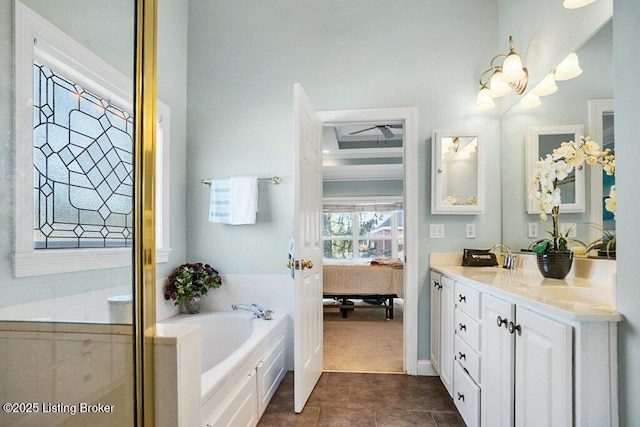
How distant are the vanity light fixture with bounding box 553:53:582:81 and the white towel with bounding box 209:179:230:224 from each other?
7.48ft

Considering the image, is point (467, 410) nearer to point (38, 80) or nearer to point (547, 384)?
point (547, 384)

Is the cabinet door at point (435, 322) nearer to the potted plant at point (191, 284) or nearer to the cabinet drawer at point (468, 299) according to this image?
the cabinet drawer at point (468, 299)

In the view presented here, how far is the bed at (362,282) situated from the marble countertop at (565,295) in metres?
2.68

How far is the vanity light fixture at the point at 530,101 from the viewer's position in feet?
6.87

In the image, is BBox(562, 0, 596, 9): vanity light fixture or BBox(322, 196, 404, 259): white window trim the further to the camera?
BBox(322, 196, 404, 259): white window trim


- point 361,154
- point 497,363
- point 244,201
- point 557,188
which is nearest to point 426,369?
point 497,363

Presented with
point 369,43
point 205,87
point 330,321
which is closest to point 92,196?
point 205,87

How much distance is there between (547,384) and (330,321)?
341 centimetres

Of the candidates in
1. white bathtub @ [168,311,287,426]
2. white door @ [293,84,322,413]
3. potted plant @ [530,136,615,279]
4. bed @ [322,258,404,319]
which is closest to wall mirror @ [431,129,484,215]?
potted plant @ [530,136,615,279]

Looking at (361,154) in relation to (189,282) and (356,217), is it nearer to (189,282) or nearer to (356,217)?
(356,217)

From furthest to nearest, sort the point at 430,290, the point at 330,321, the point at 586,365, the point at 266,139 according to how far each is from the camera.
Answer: the point at 330,321
the point at 266,139
the point at 430,290
the point at 586,365

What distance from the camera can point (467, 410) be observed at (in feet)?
5.78

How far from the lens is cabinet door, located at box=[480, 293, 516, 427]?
132 centimetres

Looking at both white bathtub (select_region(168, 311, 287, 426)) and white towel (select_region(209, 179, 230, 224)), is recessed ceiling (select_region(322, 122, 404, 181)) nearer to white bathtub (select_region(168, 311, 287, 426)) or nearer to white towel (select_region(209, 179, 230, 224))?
white towel (select_region(209, 179, 230, 224))
